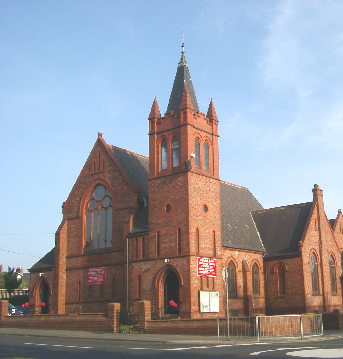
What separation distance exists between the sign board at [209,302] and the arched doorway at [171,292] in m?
2.01

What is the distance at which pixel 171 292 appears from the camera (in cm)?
3328

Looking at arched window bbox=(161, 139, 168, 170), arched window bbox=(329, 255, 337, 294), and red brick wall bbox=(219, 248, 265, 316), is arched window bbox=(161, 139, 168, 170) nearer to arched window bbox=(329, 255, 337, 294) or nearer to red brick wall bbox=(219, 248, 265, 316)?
red brick wall bbox=(219, 248, 265, 316)

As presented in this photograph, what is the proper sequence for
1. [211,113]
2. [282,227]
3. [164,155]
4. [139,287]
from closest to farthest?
[139,287]
[164,155]
[211,113]
[282,227]

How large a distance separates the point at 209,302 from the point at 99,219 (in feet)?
39.3

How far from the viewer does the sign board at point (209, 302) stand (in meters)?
31.6

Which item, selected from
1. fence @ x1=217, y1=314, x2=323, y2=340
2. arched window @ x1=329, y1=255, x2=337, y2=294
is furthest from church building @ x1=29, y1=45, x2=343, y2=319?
fence @ x1=217, y1=314, x2=323, y2=340

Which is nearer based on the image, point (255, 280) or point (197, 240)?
point (197, 240)

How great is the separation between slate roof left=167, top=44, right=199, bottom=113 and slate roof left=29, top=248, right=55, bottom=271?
16.2m

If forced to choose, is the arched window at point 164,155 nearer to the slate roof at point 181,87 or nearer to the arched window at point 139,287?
the slate roof at point 181,87

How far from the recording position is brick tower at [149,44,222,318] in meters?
31.8

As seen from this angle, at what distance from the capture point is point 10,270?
2628 inches

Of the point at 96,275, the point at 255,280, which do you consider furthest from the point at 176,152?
the point at 255,280

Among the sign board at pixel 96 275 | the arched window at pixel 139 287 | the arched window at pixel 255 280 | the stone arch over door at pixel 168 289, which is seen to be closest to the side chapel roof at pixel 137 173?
the arched window at pixel 139 287

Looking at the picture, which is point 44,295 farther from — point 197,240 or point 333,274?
point 333,274
